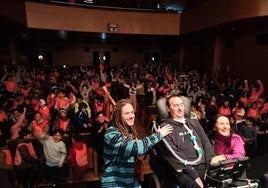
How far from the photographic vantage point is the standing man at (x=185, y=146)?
2.38 meters

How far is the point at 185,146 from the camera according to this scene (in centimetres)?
247

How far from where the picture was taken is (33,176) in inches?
166

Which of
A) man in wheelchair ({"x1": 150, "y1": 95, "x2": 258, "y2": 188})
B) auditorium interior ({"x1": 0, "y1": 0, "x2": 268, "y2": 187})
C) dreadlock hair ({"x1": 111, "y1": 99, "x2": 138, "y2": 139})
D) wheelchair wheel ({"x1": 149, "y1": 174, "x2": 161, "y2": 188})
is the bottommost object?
wheelchair wheel ({"x1": 149, "y1": 174, "x2": 161, "y2": 188})

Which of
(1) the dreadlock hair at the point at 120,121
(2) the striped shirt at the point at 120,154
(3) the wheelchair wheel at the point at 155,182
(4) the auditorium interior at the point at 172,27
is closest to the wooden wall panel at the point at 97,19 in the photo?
(4) the auditorium interior at the point at 172,27

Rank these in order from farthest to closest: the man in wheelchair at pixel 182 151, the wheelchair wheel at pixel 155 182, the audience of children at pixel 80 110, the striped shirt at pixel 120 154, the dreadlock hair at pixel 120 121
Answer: the audience of children at pixel 80 110 < the wheelchair wheel at pixel 155 182 < the man in wheelchair at pixel 182 151 < the dreadlock hair at pixel 120 121 < the striped shirt at pixel 120 154

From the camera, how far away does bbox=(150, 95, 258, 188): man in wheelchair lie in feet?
7.78

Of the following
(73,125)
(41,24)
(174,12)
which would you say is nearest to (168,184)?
(73,125)

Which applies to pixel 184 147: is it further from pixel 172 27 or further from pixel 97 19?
pixel 172 27

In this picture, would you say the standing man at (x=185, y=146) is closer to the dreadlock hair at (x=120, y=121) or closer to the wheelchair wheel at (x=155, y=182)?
the wheelchair wheel at (x=155, y=182)

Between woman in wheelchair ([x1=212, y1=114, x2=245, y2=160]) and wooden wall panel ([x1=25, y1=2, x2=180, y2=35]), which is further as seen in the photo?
wooden wall panel ([x1=25, y1=2, x2=180, y2=35])

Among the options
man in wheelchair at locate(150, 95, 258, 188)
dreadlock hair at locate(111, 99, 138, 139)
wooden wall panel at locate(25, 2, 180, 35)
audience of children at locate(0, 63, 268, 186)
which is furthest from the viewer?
wooden wall panel at locate(25, 2, 180, 35)

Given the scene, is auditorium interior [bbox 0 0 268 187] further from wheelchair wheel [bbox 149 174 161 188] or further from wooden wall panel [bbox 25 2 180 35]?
wheelchair wheel [bbox 149 174 161 188]

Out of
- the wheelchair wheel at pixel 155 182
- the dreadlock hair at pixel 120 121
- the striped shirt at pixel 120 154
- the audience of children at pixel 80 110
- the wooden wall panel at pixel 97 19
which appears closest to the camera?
the striped shirt at pixel 120 154

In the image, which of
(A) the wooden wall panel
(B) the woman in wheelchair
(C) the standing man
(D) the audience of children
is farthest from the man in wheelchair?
(A) the wooden wall panel
